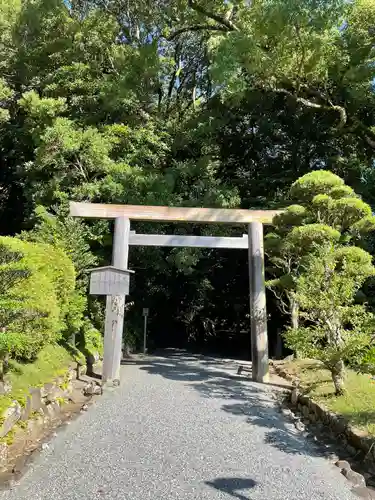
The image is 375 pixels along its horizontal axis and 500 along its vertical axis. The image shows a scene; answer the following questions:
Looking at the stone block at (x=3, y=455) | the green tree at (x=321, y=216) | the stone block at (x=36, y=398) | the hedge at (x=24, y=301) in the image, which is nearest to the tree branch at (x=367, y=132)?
the green tree at (x=321, y=216)

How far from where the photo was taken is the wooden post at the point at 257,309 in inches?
341

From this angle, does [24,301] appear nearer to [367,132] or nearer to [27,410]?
[27,410]

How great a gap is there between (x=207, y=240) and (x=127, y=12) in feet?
36.3

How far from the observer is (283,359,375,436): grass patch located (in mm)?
5027

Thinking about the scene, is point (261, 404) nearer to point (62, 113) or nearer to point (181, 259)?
point (181, 259)

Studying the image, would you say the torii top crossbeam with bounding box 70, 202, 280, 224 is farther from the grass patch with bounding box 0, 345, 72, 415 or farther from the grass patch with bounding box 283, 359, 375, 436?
the grass patch with bounding box 283, 359, 375, 436

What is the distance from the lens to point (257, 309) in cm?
898

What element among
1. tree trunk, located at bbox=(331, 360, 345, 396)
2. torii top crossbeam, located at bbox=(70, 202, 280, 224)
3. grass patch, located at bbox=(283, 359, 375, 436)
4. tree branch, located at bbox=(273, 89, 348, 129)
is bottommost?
grass patch, located at bbox=(283, 359, 375, 436)

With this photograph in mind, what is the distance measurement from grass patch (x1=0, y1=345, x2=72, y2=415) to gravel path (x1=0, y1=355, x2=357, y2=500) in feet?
2.43

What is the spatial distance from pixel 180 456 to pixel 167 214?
566cm

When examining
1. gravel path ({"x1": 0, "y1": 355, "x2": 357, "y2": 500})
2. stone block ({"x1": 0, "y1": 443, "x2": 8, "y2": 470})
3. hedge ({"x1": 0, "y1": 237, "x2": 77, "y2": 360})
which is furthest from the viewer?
hedge ({"x1": 0, "y1": 237, "x2": 77, "y2": 360})

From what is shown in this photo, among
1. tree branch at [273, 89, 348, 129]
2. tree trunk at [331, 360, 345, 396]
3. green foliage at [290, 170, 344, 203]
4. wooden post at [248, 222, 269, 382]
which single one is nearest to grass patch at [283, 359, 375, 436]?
tree trunk at [331, 360, 345, 396]

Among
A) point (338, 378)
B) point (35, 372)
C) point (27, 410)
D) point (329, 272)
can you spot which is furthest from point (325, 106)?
point (27, 410)

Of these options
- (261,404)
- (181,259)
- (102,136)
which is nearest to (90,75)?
(102,136)
